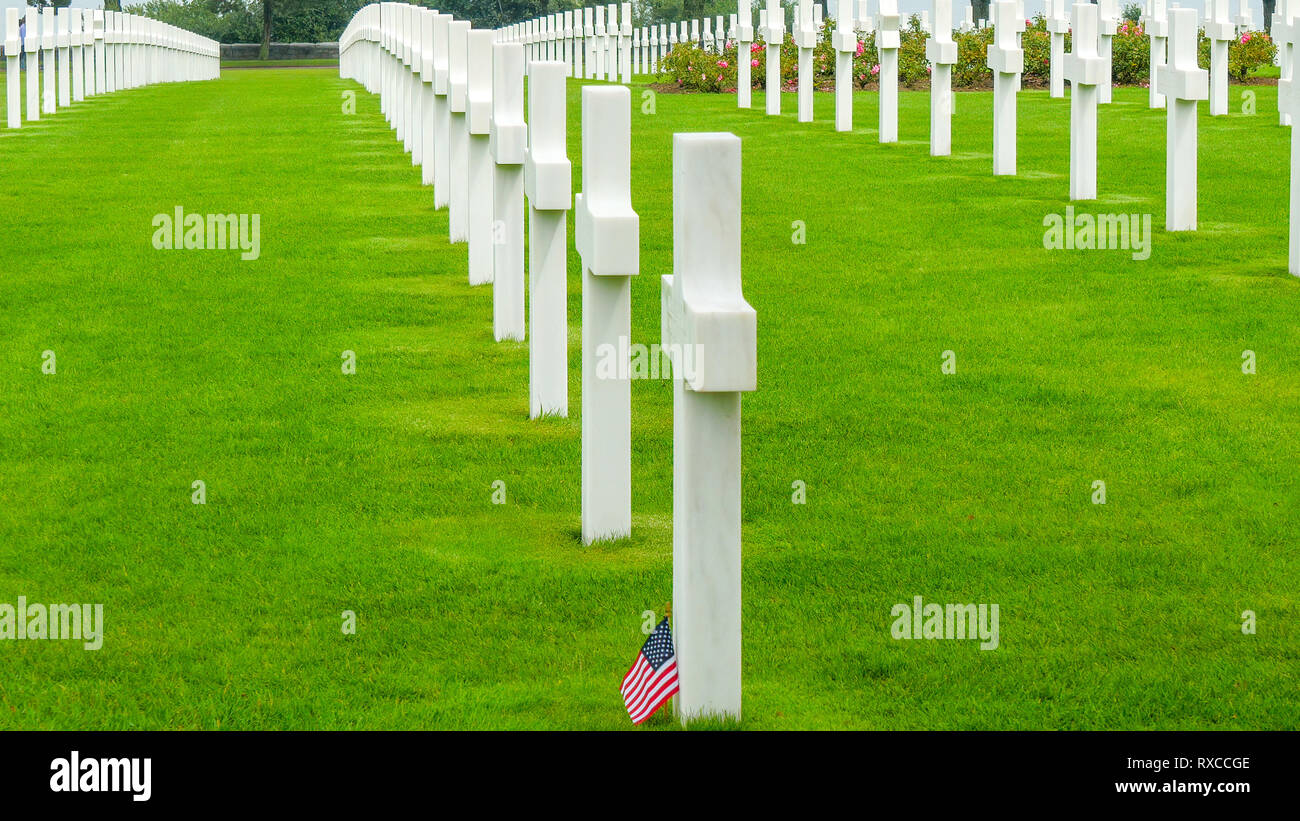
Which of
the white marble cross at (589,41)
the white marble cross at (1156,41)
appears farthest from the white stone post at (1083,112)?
the white marble cross at (589,41)

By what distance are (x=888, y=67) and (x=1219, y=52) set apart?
18.4ft

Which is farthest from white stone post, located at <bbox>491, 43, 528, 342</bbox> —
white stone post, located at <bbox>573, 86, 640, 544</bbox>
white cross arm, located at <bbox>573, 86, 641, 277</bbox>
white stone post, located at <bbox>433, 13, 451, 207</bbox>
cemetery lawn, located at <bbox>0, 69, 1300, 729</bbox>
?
white stone post, located at <bbox>433, 13, 451, 207</bbox>

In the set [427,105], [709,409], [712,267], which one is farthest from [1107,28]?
[709,409]

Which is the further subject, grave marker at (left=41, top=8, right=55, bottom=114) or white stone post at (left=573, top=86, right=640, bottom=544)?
grave marker at (left=41, top=8, right=55, bottom=114)

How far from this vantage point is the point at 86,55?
116ft

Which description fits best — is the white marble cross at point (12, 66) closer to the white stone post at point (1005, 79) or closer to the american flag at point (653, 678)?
the white stone post at point (1005, 79)

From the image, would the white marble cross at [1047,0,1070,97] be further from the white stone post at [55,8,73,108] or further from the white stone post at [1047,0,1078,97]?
the white stone post at [55,8,73,108]

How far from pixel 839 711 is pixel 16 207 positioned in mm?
12641

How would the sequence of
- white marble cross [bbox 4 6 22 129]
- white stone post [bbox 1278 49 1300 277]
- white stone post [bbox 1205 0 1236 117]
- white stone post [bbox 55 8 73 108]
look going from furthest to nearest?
white stone post [bbox 55 8 73 108] → white marble cross [bbox 4 6 22 129] → white stone post [bbox 1205 0 1236 117] → white stone post [bbox 1278 49 1300 277]

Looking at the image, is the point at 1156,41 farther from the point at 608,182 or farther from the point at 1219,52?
the point at 608,182

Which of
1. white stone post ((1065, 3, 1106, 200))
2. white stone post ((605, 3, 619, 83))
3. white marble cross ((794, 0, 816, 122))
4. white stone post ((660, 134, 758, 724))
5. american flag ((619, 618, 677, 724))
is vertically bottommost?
american flag ((619, 618, 677, 724))

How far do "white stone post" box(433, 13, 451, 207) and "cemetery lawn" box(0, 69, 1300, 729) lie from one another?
3.20 ft

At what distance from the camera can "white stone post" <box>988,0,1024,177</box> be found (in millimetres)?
16562

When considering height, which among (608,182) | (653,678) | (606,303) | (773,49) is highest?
(773,49)
